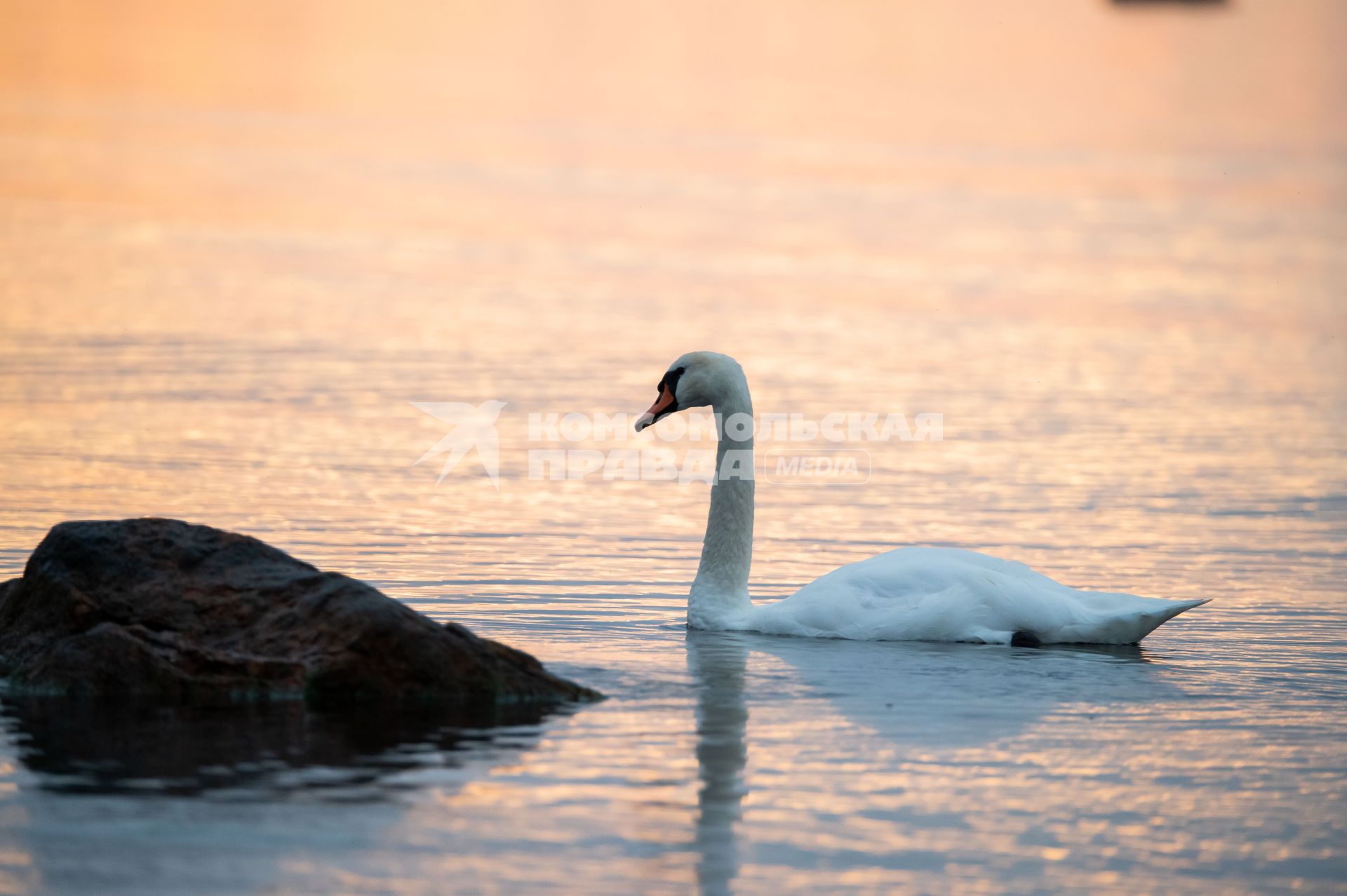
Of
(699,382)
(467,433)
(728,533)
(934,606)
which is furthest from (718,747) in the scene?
(467,433)

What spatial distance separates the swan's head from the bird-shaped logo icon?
370 cm

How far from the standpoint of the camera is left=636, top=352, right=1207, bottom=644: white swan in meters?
10.5

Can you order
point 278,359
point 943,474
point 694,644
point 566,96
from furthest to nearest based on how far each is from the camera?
1. point 566,96
2. point 278,359
3. point 943,474
4. point 694,644

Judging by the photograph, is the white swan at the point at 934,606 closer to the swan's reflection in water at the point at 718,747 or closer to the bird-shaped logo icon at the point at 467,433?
the swan's reflection in water at the point at 718,747

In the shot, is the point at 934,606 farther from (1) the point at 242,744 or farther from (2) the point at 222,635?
(1) the point at 242,744

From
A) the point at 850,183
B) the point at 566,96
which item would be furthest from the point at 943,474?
the point at 566,96

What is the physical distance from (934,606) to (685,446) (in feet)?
23.0

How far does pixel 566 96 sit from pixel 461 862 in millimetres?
38800

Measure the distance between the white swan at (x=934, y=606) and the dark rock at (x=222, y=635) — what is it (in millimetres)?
2110

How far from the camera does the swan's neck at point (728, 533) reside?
11000 millimetres

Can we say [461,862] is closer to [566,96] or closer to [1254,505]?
[1254,505]

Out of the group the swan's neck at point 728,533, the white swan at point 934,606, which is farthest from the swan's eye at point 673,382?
the white swan at point 934,606

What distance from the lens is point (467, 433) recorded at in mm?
16875

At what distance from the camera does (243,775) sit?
24.2ft
